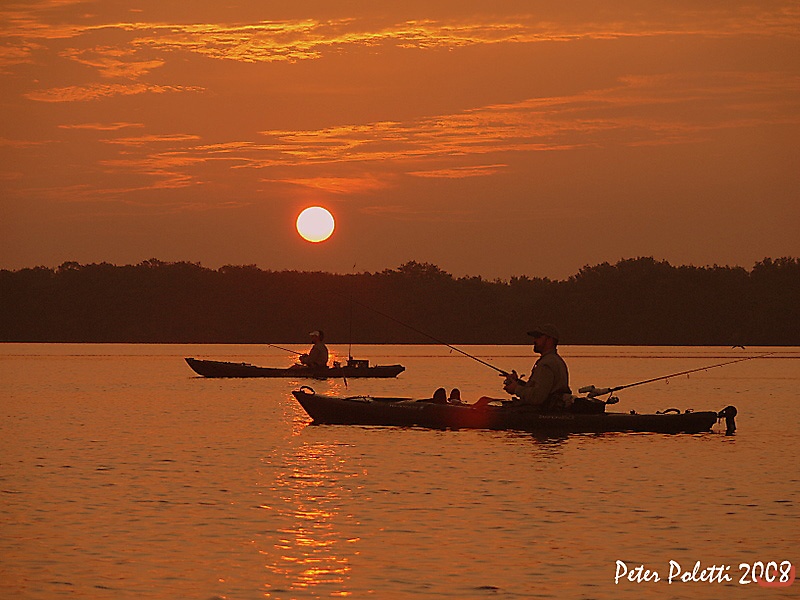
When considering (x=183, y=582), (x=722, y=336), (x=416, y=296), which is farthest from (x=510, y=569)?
(x=416, y=296)

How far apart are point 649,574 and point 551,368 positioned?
1217 cm

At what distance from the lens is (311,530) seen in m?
16.8

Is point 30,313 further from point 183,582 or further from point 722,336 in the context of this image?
point 183,582

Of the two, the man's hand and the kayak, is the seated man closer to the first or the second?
the man's hand

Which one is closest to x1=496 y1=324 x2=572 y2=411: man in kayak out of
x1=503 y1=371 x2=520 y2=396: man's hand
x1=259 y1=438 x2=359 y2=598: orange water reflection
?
x1=503 y1=371 x2=520 y2=396: man's hand

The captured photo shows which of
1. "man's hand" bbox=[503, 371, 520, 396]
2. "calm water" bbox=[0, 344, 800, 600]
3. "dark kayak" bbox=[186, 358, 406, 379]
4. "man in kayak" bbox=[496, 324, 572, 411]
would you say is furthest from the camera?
"dark kayak" bbox=[186, 358, 406, 379]

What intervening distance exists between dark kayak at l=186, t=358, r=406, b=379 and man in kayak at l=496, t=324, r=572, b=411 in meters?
21.7

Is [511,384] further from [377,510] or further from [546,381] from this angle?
[377,510]

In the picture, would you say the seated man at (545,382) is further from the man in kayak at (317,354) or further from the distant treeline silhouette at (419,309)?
the distant treeline silhouette at (419,309)

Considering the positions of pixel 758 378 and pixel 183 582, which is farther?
pixel 758 378

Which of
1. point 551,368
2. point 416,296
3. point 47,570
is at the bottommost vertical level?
point 47,570

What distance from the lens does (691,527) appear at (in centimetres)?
1722

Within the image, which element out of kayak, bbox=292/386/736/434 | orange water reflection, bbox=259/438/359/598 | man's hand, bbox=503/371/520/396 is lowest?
orange water reflection, bbox=259/438/359/598

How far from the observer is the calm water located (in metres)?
13.8
